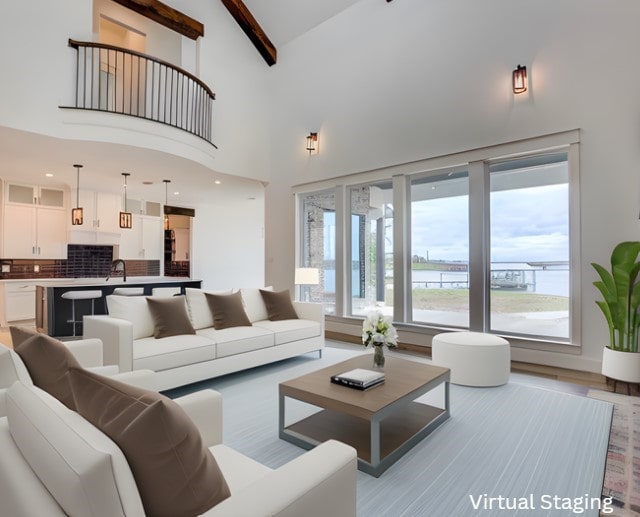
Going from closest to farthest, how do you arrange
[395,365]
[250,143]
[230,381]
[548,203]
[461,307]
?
[395,365], [230,381], [548,203], [461,307], [250,143]

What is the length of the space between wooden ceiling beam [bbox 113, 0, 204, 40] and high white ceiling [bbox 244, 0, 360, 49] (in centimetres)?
125

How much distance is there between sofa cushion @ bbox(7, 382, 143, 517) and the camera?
0.83 m

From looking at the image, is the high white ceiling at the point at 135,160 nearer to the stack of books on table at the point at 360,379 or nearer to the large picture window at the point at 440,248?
the large picture window at the point at 440,248

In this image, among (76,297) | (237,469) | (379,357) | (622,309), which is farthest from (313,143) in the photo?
(237,469)

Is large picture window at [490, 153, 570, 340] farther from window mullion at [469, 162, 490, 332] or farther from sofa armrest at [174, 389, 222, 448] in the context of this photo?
sofa armrest at [174, 389, 222, 448]

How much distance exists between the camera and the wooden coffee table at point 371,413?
2.21 m

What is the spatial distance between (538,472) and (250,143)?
6.48 metres

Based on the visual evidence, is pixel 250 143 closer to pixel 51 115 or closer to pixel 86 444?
pixel 51 115

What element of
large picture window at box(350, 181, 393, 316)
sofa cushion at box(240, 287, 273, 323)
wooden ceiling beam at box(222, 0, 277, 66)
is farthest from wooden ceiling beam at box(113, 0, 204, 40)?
sofa cushion at box(240, 287, 273, 323)

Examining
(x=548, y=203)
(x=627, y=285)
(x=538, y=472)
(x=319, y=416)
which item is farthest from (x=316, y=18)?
(x=538, y=472)

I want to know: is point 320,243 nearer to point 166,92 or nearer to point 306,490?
point 166,92

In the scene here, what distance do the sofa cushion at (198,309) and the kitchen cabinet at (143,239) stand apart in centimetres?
501

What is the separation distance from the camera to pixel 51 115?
15.0ft

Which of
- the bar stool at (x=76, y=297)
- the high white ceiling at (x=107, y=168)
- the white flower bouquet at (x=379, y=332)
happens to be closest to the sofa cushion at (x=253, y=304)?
the white flower bouquet at (x=379, y=332)
